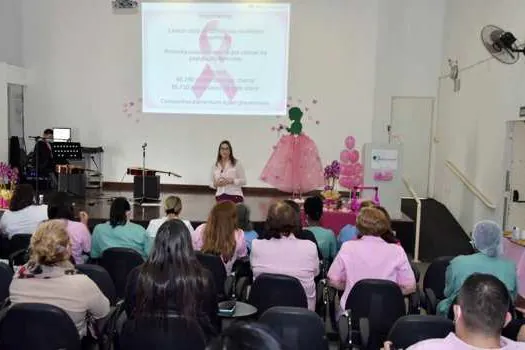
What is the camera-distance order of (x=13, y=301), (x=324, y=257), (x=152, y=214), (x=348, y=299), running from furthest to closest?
(x=152, y=214)
(x=324, y=257)
(x=348, y=299)
(x=13, y=301)

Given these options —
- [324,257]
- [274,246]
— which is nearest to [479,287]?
[274,246]

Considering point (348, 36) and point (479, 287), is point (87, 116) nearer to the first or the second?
point (348, 36)

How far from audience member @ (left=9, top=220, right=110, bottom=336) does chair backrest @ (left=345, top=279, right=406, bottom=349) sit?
1.49 meters

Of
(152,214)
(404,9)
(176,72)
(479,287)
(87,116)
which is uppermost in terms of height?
(404,9)

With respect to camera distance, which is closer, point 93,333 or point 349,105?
point 93,333

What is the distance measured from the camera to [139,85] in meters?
10.5

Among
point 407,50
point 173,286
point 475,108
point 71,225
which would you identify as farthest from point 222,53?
point 173,286

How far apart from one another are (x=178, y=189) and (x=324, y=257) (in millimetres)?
6378

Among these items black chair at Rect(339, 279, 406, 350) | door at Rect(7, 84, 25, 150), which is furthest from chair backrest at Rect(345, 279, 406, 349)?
door at Rect(7, 84, 25, 150)

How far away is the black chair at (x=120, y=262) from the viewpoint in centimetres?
378

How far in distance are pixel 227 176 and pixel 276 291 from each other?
3.89 metres

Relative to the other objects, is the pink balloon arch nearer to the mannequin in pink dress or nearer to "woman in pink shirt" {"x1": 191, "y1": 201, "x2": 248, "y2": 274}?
the mannequin in pink dress

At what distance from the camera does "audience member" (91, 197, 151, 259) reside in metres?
4.21

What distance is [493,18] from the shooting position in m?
7.65
